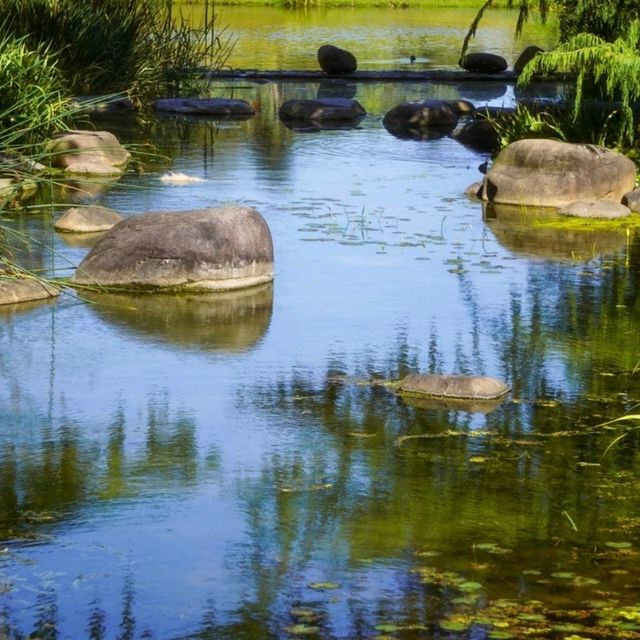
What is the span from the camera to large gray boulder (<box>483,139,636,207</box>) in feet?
44.2

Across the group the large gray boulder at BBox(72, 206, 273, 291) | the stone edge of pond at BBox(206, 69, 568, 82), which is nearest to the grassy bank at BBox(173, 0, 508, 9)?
the stone edge of pond at BBox(206, 69, 568, 82)

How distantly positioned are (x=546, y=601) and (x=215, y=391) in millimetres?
2889

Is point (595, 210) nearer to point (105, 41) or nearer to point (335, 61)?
point (105, 41)

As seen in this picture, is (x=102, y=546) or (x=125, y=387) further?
(x=125, y=387)

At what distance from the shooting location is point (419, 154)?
17453 millimetres

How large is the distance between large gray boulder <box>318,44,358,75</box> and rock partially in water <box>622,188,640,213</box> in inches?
553

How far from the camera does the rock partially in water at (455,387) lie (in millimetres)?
7445

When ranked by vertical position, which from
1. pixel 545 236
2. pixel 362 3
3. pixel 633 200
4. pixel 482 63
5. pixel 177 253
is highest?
pixel 362 3

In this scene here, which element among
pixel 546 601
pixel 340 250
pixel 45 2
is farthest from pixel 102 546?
pixel 45 2

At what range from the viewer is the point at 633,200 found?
44.3 ft

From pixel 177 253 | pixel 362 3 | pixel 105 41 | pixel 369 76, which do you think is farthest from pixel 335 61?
pixel 362 3

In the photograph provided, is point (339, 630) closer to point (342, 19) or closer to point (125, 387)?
point (125, 387)

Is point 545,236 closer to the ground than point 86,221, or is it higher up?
closer to the ground

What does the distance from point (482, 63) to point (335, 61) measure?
2.88 meters
